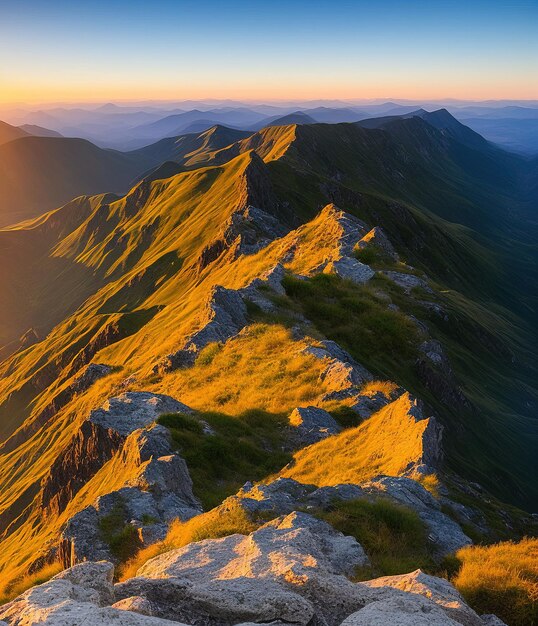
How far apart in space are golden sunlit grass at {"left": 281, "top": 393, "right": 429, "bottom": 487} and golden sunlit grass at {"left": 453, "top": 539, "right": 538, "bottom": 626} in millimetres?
8758

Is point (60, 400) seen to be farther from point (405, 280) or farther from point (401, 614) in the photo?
point (401, 614)

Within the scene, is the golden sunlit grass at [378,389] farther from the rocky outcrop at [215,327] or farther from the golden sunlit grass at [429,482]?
the rocky outcrop at [215,327]

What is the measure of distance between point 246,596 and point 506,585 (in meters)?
6.43

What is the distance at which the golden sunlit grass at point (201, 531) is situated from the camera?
15.4 m

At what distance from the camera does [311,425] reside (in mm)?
27625

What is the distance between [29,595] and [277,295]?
36408mm

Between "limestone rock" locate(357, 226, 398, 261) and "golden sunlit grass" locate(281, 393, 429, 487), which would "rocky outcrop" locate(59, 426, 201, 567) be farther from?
"limestone rock" locate(357, 226, 398, 261)

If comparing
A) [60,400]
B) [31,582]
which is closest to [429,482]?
[31,582]

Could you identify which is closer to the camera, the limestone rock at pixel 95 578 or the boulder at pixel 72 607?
the boulder at pixel 72 607

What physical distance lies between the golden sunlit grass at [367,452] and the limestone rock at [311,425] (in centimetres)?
82

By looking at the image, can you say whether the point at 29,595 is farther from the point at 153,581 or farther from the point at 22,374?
the point at 22,374

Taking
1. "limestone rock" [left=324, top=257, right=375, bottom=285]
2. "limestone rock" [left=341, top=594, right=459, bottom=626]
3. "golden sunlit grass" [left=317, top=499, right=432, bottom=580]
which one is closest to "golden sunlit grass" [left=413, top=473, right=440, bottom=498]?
"golden sunlit grass" [left=317, top=499, right=432, bottom=580]

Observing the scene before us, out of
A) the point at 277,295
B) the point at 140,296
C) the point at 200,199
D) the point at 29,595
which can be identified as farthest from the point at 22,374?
the point at 29,595

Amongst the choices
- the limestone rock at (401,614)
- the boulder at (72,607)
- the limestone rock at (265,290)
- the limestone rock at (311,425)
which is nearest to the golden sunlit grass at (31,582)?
the boulder at (72,607)
